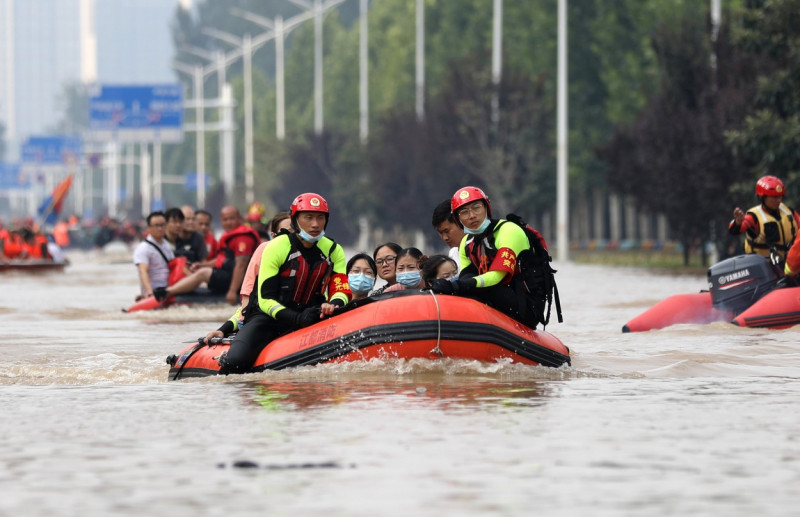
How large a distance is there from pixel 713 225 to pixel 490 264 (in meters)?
31.5

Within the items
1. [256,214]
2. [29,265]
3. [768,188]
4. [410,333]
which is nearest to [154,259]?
[256,214]

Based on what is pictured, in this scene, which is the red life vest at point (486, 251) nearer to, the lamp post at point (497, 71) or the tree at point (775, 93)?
the tree at point (775, 93)

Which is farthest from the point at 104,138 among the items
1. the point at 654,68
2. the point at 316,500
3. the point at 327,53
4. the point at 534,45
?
the point at 316,500

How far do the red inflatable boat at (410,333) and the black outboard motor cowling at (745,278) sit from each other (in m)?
6.73

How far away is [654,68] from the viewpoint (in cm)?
6019

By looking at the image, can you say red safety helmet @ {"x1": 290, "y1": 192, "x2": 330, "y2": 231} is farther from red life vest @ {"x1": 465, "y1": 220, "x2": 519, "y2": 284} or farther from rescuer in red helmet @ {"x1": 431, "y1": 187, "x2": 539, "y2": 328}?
red life vest @ {"x1": 465, "y1": 220, "x2": 519, "y2": 284}

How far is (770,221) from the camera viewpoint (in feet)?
68.2

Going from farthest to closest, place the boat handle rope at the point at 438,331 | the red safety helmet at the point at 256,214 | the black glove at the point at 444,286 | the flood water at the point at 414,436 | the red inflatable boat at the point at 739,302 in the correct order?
the red safety helmet at the point at 256,214, the red inflatable boat at the point at 739,302, the black glove at the point at 444,286, the boat handle rope at the point at 438,331, the flood water at the point at 414,436

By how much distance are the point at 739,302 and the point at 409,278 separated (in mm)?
6447

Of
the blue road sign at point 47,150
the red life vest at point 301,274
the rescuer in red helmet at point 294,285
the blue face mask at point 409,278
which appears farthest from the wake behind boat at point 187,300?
the blue road sign at point 47,150

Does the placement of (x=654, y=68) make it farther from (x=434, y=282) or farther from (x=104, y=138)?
(x=434, y=282)

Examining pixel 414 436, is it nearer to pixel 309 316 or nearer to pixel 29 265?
pixel 309 316

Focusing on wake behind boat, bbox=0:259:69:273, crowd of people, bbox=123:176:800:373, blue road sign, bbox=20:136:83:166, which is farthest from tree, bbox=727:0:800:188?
blue road sign, bbox=20:136:83:166

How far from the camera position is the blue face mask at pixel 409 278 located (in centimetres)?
→ 1564
